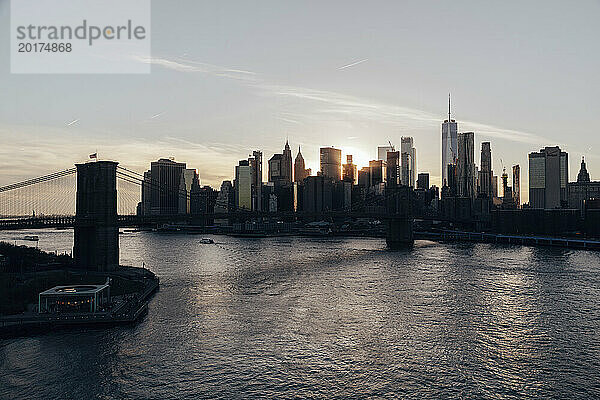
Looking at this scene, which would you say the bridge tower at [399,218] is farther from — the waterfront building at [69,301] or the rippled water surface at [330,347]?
the waterfront building at [69,301]

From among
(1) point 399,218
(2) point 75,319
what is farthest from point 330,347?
(1) point 399,218

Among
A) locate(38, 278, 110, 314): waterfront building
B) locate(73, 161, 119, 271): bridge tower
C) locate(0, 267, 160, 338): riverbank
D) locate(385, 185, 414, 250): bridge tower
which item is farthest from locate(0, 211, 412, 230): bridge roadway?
locate(385, 185, 414, 250): bridge tower

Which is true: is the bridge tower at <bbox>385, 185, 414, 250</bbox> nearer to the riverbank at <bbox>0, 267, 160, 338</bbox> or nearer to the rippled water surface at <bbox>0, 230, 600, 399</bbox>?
the rippled water surface at <bbox>0, 230, 600, 399</bbox>

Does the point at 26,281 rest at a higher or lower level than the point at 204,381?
higher

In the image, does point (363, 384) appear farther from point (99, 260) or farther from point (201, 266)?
point (201, 266)

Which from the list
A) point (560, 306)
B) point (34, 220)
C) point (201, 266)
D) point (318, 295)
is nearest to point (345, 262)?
point (201, 266)
